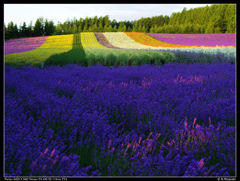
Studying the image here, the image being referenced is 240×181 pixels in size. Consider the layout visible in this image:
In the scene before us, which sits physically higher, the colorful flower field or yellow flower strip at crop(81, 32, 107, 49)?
yellow flower strip at crop(81, 32, 107, 49)

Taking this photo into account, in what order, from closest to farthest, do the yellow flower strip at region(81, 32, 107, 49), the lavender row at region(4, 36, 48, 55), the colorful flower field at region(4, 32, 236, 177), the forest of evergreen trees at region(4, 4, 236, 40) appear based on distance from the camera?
the colorful flower field at region(4, 32, 236, 177)
the lavender row at region(4, 36, 48, 55)
the yellow flower strip at region(81, 32, 107, 49)
the forest of evergreen trees at region(4, 4, 236, 40)

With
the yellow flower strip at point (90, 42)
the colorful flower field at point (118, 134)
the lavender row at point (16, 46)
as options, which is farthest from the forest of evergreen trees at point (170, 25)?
the colorful flower field at point (118, 134)

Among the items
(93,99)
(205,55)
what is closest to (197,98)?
(93,99)

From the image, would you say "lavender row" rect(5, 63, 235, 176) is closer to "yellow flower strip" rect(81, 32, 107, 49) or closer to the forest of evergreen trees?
"yellow flower strip" rect(81, 32, 107, 49)

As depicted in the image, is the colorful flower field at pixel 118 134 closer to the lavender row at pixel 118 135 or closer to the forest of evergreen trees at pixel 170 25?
the lavender row at pixel 118 135

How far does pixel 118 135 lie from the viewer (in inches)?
85.5

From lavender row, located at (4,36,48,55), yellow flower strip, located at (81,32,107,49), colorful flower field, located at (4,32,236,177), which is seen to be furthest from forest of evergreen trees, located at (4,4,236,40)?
colorful flower field, located at (4,32,236,177)

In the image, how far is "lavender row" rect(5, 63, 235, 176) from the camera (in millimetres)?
1397

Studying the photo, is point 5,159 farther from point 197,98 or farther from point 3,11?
point 197,98

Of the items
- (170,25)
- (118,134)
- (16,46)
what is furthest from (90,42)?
(118,134)

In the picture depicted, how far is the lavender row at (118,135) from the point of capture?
4.58 ft

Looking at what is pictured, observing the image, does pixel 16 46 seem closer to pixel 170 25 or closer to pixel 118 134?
pixel 118 134

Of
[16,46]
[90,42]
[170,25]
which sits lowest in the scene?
[16,46]

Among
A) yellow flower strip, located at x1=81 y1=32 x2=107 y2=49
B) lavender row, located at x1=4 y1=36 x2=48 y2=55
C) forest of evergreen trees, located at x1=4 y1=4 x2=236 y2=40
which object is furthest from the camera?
forest of evergreen trees, located at x1=4 y1=4 x2=236 y2=40
